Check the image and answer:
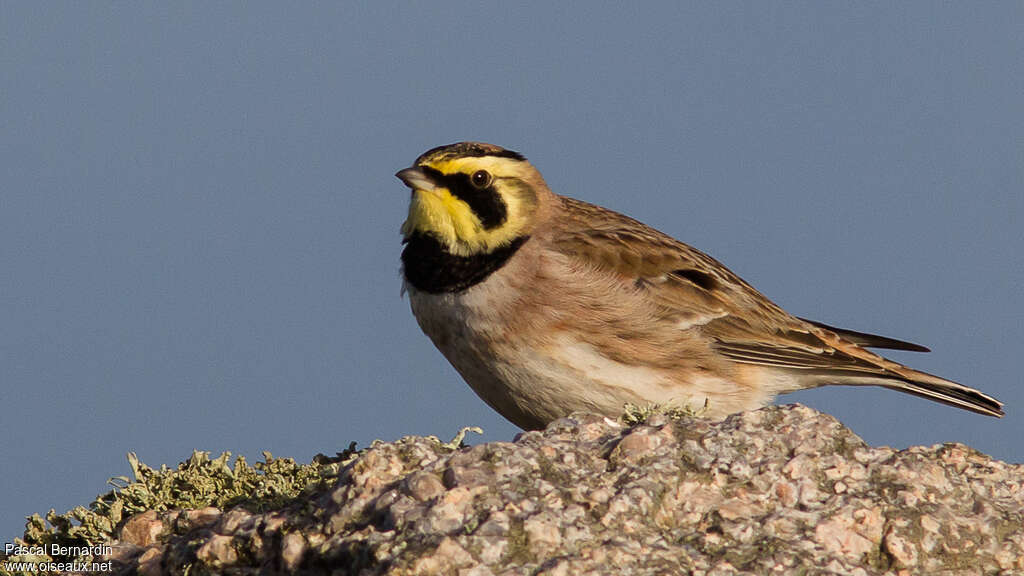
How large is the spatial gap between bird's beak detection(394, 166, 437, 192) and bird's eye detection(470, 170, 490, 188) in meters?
0.27

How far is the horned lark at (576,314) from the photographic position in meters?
7.11

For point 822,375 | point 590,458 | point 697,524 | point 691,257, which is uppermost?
point 691,257

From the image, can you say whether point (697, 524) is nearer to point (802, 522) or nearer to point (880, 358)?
point (802, 522)

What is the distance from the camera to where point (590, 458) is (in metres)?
4.30

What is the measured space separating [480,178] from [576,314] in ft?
3.40

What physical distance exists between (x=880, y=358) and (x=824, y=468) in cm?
415

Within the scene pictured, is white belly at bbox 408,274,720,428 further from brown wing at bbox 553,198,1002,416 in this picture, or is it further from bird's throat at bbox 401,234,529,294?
brown wing at bbox 553,198,1002,416

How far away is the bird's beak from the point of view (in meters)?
7.25

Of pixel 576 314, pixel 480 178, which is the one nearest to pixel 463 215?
pixel 480 178

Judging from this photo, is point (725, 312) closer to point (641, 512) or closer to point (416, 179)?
point (416, 179)

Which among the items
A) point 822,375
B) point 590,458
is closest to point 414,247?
point 822,375

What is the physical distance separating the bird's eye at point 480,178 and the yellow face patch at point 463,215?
0.03 meters

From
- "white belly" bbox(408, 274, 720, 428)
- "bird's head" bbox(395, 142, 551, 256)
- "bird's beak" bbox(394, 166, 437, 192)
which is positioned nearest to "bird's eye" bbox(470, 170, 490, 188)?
"bird's head" bbox(395, 142, 551, 256)

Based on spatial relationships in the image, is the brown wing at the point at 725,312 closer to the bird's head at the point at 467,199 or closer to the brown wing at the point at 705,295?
the brown wing at the point at 705,295
